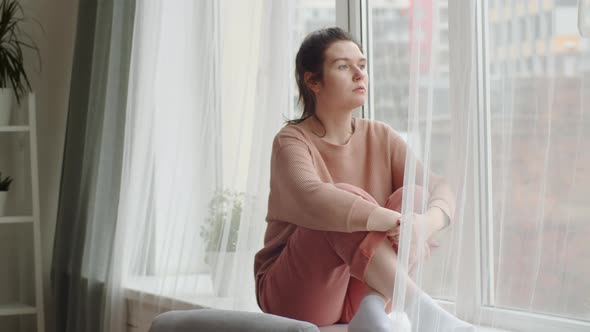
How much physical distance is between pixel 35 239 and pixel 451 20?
8.43 feet

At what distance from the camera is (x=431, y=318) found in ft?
5.13

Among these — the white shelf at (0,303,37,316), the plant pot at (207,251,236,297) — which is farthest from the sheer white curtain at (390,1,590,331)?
the white shelf at (0,303,37,316)

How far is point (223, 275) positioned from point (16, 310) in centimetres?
153

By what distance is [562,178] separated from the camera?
141 cm

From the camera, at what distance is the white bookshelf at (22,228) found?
361 centimetres

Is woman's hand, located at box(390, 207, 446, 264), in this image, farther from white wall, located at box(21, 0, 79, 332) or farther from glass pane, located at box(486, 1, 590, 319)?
white wall, located at box(21, 0, 79, 332)

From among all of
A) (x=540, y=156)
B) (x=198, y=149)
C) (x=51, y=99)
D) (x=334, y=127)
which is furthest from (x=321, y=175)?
(x=51, y=99)

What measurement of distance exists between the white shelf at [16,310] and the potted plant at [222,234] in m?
1.36

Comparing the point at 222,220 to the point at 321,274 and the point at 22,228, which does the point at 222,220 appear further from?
the point at 22,228

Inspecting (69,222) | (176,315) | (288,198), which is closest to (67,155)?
(69,222)

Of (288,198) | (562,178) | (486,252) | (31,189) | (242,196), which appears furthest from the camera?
A: (31,189)

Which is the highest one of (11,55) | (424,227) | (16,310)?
(11,55)

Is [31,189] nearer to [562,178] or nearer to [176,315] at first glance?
[176,315]

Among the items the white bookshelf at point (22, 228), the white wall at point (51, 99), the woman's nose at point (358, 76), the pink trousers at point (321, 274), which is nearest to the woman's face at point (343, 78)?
the woman's nose at point (358, 76)
